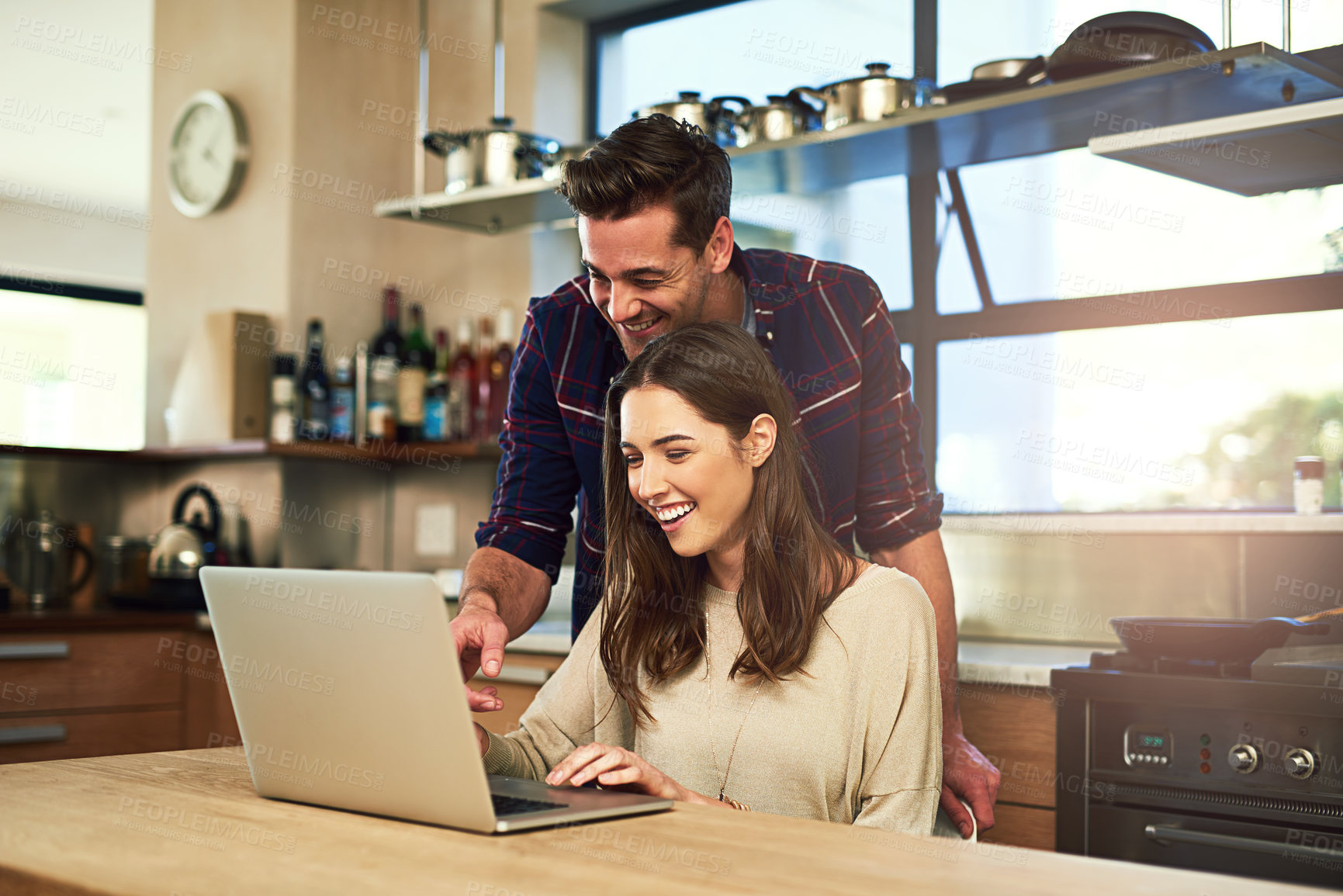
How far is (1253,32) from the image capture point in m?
2.65

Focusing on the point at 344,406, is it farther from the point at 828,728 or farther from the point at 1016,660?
the point at 828,728

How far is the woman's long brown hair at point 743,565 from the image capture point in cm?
151

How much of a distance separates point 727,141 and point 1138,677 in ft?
4.33

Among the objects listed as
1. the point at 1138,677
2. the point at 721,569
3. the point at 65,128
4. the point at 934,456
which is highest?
the point at 65,128

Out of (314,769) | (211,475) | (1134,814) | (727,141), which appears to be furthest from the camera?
(211,475)

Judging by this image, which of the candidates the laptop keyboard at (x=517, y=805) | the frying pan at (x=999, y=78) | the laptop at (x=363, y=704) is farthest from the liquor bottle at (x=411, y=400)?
the laptop keyboard at (x=517, y=805)

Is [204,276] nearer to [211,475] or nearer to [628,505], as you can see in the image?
[211,475]

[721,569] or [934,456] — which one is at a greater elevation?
[934,456]

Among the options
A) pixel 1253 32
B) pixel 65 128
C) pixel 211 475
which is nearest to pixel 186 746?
pixel 211 475

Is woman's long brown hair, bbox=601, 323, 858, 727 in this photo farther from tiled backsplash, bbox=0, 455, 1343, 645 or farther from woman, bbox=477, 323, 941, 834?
tiled backsplash, bbox=0, 455, 1343, 645

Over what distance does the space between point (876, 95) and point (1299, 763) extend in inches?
54.0

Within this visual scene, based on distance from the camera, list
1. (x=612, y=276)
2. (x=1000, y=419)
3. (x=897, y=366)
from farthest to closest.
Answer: (x=1000, y=419) < (x=897, y=366) < (x=612, y=276)

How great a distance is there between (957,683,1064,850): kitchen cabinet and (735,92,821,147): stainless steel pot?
115cm

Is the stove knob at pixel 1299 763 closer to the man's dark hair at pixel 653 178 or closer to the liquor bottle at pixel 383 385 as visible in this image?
the man's dark hair at pixel 653 178
